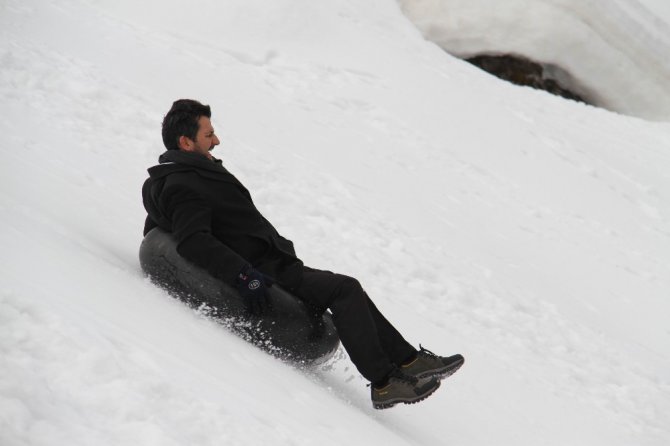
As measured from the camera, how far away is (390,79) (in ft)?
36.4

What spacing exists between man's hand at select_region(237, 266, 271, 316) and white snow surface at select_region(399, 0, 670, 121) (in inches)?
469

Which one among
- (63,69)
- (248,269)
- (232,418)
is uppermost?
(232,418)

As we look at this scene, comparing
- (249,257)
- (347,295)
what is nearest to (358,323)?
(347,295)

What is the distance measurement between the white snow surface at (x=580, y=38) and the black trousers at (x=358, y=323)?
1171 centimetres

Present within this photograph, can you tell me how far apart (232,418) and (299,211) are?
447 centimetres

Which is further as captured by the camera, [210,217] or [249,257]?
[249,257]

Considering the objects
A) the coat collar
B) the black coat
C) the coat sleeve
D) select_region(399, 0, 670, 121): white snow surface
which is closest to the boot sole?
the black coat

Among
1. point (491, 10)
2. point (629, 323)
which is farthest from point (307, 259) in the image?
point (491, 10)

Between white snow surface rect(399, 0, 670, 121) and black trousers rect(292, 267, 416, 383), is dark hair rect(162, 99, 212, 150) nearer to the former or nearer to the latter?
black trousers rect(292, 267, 416, 383)

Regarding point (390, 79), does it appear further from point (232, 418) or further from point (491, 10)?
point (232, 418)

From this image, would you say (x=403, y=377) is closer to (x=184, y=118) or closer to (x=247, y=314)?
(x=247, y=314)

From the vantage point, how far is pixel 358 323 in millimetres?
3949

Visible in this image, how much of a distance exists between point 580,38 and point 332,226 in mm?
9407

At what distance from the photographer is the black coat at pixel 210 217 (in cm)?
400
